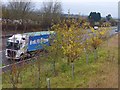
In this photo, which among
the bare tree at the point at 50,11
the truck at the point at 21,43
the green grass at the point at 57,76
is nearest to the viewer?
the green grass at the point at 57,76

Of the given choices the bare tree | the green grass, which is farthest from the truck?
the bare tree

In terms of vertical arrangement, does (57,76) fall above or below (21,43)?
below

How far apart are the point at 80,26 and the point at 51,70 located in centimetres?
380

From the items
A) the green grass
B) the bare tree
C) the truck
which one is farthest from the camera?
the bare tree

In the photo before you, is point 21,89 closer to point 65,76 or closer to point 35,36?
point 65,76

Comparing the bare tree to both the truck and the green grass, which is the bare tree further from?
the green grass

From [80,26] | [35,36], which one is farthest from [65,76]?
[35,36]

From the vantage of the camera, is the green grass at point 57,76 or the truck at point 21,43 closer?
the green grass at point 57,76

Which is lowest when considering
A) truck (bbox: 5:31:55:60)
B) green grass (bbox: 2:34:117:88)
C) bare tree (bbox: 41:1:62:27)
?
green grass (bbox: 2:34:117:88)

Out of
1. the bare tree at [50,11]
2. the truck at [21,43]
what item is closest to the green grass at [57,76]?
the truck at [21,43]

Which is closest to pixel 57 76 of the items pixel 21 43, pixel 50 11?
pixel 21 43

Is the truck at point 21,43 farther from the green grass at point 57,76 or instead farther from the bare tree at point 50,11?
the bare tree at point 50,11

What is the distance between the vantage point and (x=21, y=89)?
987 centimetres

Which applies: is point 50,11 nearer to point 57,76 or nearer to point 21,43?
point 21,43
